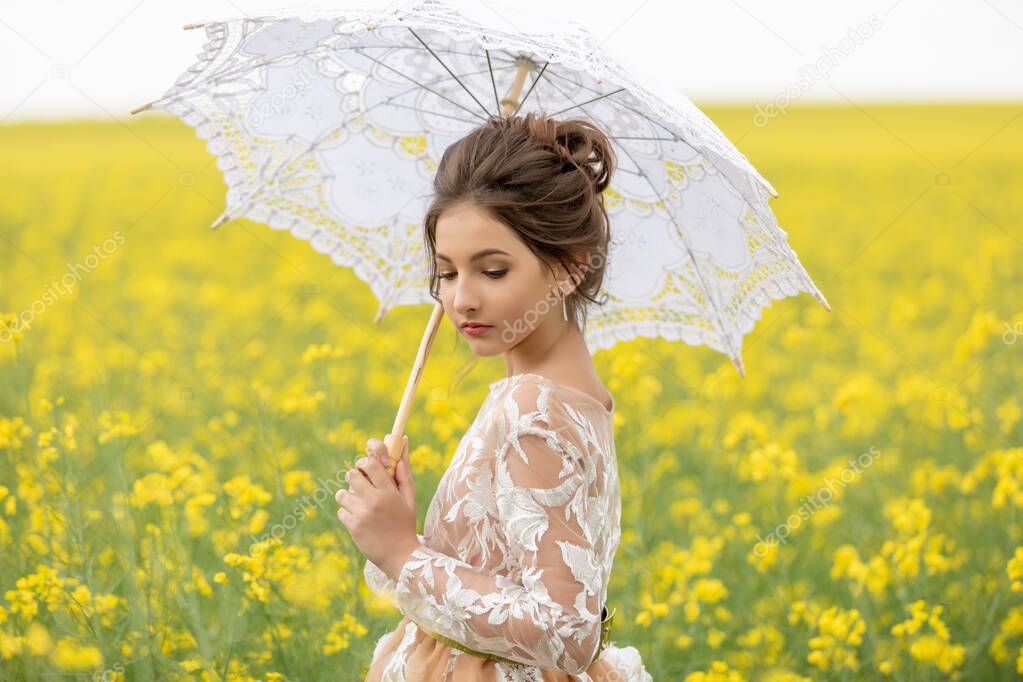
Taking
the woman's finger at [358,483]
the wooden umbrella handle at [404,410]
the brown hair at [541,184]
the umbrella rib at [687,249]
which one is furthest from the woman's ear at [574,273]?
the umbrella rib at [687,249]

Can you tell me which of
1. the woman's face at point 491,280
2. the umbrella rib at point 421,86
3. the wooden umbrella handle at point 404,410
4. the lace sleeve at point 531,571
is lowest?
the lace sleeve at point 531,571

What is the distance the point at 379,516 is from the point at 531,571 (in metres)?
0.25

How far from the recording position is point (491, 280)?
1586mm

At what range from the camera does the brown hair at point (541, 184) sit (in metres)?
1.58

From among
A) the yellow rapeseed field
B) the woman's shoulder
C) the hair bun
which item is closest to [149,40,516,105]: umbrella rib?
the hair bun

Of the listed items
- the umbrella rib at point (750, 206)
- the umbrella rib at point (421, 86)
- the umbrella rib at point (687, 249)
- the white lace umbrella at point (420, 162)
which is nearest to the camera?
the umbrella rib at point (750, 206)

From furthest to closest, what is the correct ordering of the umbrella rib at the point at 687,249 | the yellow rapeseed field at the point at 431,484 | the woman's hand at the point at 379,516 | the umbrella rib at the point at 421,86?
the yellow rapeseed field at the point at 431,484 → the umbrella rib at the point at 421,86 → the umbrella rib at the point at 687,249 → the woman's hand at the point at 379,516

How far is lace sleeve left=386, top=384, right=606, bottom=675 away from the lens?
145cm

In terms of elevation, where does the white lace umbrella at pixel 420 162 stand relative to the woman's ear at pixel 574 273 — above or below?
above

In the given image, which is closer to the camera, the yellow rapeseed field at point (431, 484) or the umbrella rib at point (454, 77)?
the umbrella rib at point (454, 77)

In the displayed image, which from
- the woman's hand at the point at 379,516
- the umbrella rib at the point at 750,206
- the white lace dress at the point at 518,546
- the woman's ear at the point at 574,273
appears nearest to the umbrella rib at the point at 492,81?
the umbrella rib at the point at 750,206

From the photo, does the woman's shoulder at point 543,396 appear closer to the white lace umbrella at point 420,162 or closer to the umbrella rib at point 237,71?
the white lace umbrella at point 420,162

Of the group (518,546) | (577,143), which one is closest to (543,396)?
(518,546)

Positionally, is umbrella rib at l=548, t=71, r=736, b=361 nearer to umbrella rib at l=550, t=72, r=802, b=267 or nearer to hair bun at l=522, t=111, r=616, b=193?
umbrella rib at l=550, t=72, r=802, b=267
